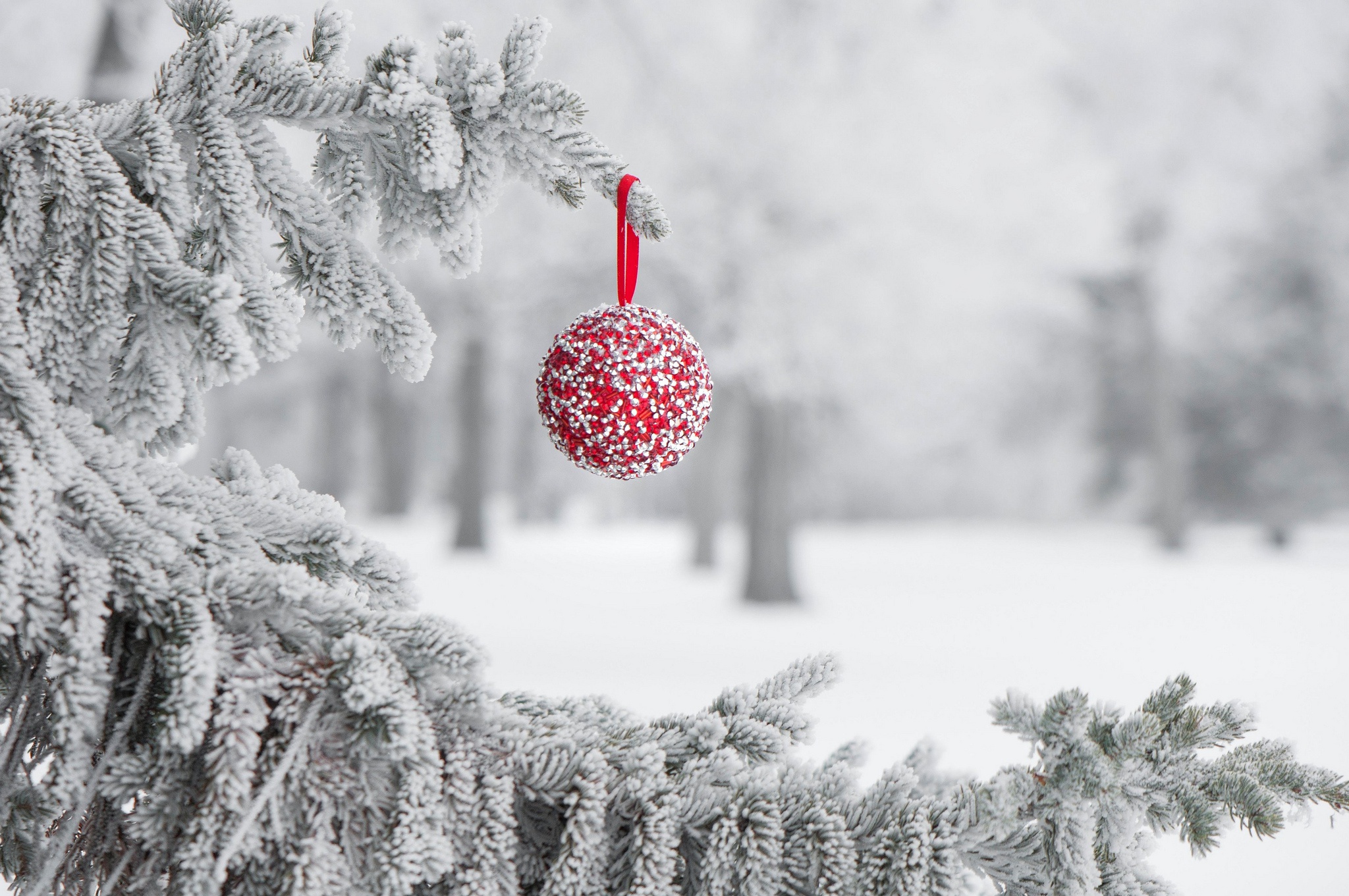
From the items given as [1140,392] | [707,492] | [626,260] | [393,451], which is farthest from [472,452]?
[626,260]

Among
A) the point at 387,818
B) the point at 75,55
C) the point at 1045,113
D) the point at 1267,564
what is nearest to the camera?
the point at 387,818

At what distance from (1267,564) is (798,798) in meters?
11.4

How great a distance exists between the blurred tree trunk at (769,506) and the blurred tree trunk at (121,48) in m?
4.31

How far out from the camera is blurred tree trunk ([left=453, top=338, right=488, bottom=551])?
999cm

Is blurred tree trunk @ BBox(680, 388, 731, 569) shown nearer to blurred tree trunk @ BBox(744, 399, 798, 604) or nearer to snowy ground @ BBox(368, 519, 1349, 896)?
snowy ground @ BBox(368, 519, 1349, 896)

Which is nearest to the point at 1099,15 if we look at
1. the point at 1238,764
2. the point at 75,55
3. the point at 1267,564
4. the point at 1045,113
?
the point at 1045,113

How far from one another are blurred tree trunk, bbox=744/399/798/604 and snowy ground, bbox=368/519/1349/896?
0.25m

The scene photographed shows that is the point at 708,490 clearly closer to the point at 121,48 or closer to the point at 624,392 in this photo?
the point at 121,48

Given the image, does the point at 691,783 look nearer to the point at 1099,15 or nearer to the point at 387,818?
the point at 387,818

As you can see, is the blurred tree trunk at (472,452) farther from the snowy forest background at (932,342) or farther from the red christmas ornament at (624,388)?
the red christmas ornament at (624,388)

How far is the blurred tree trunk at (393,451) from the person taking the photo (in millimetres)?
14297

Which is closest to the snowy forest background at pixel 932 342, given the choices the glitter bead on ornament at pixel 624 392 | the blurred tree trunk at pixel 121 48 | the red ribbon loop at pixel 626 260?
the blurred tree trunk at pixel 121 48

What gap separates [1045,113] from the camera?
7.67 metres

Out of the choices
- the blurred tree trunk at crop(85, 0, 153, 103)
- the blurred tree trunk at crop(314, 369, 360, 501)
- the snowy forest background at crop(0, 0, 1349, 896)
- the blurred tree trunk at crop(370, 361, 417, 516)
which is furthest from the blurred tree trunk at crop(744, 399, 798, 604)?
the blurred tree trunk at crop(314, 369, 360, 501)
